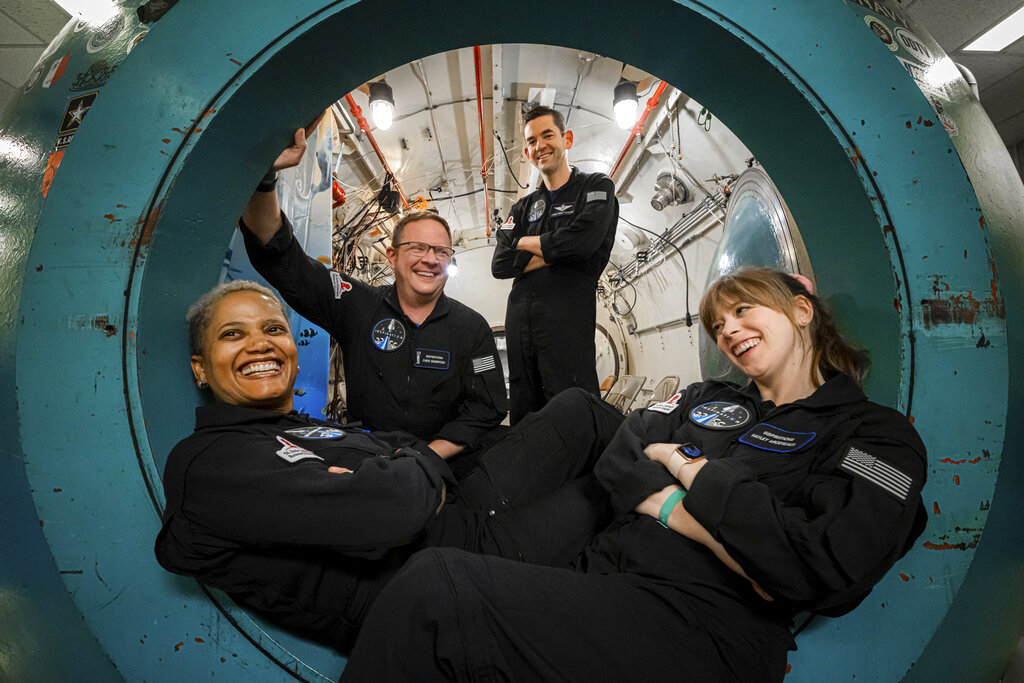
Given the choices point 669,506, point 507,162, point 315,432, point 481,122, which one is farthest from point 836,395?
point 507,162

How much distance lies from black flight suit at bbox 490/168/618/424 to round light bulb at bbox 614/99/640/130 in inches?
83.3

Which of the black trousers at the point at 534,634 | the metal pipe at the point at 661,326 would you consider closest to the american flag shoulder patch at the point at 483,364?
the black trousers at the point at 534,634

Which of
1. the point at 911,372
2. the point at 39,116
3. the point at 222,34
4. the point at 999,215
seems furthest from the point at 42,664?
the point at 999,215

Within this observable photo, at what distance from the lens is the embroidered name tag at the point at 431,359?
7.29ft

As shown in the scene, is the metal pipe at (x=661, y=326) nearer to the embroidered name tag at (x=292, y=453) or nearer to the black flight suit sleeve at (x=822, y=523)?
the black flight suit sleeve at (x=822, y=523)

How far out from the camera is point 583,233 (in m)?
2.53

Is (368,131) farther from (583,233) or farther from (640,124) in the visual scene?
(583,233)

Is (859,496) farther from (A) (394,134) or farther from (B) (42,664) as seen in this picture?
(A) (394,134)

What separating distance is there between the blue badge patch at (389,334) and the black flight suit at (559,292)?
73 cm

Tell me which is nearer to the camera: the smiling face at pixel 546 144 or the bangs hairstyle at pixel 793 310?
the bangs hairstyle at pixel 793 310

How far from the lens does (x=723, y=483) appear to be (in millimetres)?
1085

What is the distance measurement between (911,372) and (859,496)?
0.55m

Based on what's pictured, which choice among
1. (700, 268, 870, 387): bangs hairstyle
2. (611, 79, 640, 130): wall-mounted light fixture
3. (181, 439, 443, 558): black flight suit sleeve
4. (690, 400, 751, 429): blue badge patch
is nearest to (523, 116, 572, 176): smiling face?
(700, 268, 870, 387): bangs hairstyle

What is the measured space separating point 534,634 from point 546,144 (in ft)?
8.25
